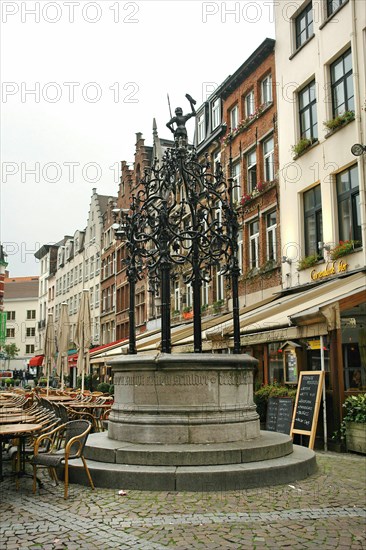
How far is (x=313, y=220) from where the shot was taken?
18.1m

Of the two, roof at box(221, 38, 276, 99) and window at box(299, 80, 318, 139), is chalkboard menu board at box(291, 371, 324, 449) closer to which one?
window at box(299, 80, 318, 139)

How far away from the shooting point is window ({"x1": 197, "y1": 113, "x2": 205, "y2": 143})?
29.1 m

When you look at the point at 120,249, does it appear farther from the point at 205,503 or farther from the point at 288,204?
the point at 205,503

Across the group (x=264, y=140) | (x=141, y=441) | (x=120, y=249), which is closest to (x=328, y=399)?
(x=141, y=441)

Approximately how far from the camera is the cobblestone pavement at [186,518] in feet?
17.6

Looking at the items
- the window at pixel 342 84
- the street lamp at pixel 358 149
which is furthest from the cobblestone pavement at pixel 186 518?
the window at pixel 342 84

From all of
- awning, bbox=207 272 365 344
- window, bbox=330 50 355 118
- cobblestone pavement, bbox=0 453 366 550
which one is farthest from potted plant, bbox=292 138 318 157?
cobblestone pavement, bbox=0 453 366 550

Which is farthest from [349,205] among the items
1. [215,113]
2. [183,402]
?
[215,113]

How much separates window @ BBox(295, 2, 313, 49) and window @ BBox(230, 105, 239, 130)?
16.9ft

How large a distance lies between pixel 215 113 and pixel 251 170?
18.4 ft

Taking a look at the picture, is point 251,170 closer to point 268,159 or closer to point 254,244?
point 268,159

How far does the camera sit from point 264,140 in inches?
865

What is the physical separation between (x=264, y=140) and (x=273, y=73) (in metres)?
2.37

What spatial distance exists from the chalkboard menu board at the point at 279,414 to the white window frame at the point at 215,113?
55.2 feet
